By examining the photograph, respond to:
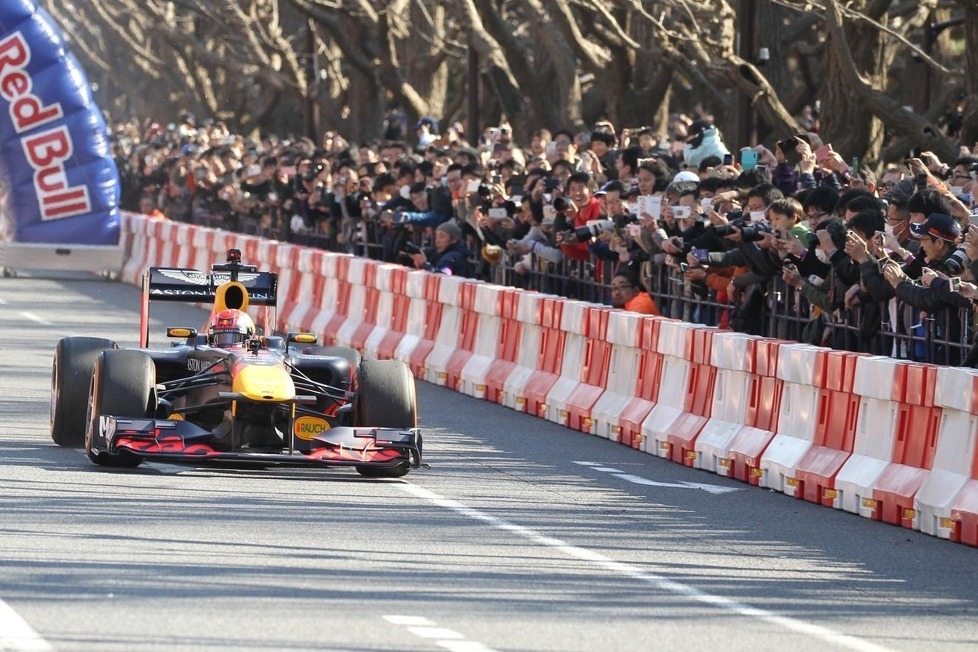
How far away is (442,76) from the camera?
44.1 metres

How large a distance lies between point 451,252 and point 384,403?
9.91m

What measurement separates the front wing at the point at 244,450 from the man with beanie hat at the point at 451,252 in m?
9.94

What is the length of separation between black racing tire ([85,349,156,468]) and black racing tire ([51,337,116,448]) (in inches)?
25.4

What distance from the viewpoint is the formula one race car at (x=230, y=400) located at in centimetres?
1399

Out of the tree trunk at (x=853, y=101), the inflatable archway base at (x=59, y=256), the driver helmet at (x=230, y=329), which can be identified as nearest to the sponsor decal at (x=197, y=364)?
the driver helmet at (x=230, y=329)

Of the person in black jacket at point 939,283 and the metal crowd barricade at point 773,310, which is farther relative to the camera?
the metal crowd barricade at point 773,310

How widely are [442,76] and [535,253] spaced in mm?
22321

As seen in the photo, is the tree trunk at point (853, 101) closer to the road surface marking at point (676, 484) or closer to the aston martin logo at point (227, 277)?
the road surface marking at point (676, 484)

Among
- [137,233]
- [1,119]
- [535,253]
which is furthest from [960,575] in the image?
[137,233]

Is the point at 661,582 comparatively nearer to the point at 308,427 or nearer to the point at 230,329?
the point at 308,427

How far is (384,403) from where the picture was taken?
14523 millimetres

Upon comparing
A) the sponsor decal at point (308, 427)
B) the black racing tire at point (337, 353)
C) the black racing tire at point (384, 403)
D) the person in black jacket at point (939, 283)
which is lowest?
the sponsor decal at point (308, 427)

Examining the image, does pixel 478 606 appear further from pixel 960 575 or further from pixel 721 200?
pixel 721 200

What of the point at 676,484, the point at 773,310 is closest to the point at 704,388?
the point at 773,310
